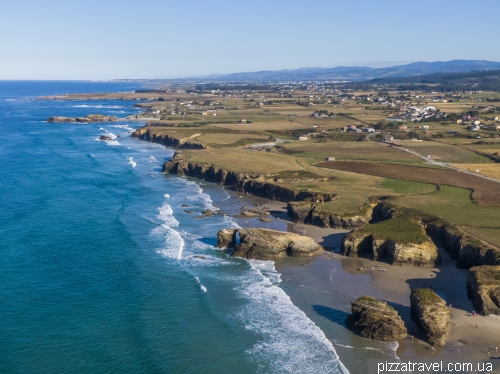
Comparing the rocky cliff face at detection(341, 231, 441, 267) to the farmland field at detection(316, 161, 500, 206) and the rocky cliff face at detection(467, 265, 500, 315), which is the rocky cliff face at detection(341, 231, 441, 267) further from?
the farmland field at detection(316, 161, 500, 206)

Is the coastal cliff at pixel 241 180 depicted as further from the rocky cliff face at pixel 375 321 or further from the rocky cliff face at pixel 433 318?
the rocky cliff face at pixel 433 318

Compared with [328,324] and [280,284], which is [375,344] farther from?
[280,284]

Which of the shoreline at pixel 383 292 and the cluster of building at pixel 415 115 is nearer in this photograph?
the shoreline at pixel 383 292

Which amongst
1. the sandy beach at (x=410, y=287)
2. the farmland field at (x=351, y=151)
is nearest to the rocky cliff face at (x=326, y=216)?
the sandy beach at (x=410, y=287)

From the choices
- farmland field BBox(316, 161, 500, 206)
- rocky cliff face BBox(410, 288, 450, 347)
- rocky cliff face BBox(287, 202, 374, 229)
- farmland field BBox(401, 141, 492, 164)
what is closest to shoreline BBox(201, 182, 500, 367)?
rocky cliff face BBox(410, 288, 450, 347)

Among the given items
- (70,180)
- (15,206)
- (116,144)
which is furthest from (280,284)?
(116,144)

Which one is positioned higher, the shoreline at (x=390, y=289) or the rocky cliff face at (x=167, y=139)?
the rocky cliff face at (x=167, y=139)

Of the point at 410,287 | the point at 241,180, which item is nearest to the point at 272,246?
the point at 410,287
